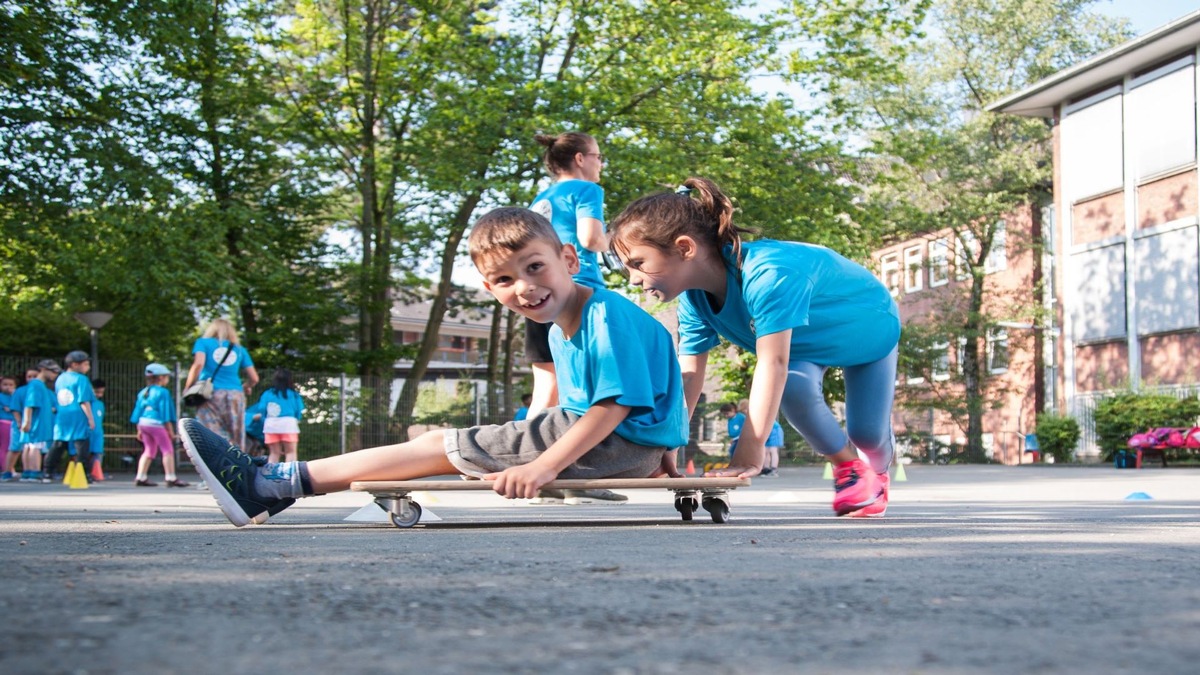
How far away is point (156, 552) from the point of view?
3568 millimetres

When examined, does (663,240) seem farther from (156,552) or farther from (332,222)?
(332,222)

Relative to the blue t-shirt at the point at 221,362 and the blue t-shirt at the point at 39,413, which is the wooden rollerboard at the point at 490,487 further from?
the blue t-shirt at the point at 39,413

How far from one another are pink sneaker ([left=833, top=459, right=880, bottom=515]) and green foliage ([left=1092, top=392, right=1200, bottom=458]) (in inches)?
866

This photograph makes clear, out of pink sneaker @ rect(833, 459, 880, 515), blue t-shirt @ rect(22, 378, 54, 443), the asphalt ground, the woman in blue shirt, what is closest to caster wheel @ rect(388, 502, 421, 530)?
the asphalt ground

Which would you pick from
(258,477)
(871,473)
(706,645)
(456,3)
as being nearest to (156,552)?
(258,477)

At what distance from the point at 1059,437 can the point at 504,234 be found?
2807 centimetres

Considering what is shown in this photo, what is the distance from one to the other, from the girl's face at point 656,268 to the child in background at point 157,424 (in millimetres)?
10916

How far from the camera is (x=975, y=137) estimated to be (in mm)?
36938

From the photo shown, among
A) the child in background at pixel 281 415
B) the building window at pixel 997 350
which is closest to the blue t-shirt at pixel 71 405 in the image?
the child in background at pixel 281 415

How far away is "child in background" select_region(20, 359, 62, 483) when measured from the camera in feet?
56.9

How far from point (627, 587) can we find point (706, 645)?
746 millimetres

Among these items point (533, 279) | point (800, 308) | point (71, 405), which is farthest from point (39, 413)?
point (800, 308)

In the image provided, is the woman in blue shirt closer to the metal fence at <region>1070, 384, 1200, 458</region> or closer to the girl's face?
the girl's face

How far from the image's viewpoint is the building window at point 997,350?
125ft
